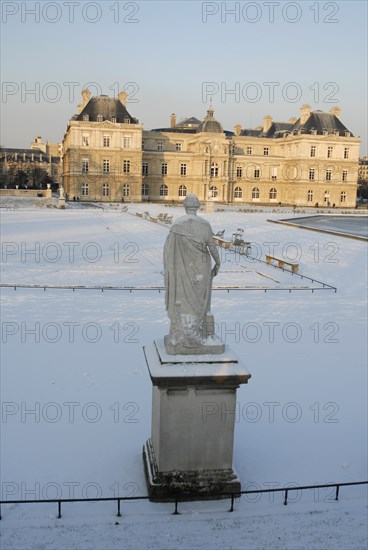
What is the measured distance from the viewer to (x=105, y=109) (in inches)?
2810

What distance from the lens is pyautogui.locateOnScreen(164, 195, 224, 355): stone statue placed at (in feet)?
19.0

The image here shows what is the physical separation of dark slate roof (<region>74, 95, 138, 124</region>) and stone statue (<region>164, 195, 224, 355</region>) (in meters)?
68.9

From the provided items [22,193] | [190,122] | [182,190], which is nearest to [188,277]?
[22,193]

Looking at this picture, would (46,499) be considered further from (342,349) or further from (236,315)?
(236,315)

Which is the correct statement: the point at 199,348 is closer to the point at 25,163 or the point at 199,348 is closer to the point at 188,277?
the point at 188,277

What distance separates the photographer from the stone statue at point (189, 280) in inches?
228

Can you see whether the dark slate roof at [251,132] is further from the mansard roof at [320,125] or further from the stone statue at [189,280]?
the stone statue at [189,280]

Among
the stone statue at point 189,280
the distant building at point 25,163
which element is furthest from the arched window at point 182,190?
the stone statue at point 189,280

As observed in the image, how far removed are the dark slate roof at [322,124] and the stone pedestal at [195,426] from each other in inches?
2969

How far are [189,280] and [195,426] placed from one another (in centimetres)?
163

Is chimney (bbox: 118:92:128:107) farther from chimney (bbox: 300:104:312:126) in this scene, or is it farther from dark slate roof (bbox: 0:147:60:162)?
dark slate roof (bbox: 0:147:60:162)

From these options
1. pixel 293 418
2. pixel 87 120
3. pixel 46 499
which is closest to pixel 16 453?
pixel 46 499

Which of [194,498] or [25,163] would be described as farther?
[25,163]

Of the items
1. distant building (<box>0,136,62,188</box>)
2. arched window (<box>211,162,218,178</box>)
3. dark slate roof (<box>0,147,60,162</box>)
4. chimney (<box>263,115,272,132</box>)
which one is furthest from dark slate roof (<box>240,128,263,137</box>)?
dark slate roof (<box>0,147,60,162</box>)
